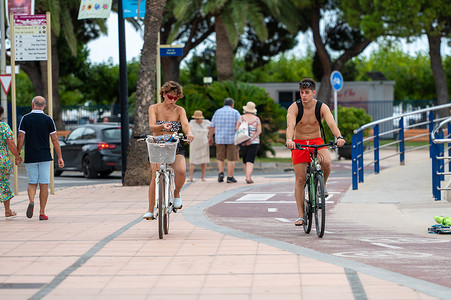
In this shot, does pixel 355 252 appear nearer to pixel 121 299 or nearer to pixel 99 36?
pixel 121 299

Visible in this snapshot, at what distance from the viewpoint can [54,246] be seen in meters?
9.22

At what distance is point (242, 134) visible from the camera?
18.4 metres

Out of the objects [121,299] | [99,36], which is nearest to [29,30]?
[121,299]

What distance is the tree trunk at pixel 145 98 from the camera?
59.5ft

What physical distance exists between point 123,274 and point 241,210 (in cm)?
576

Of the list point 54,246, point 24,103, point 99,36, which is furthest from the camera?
point 24,103

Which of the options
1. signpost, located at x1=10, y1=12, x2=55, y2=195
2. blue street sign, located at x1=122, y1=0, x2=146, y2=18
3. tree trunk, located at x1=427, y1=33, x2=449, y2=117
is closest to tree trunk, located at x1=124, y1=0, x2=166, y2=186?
blue street sign, located at x1=122, y1=0, x2=146, y2=18

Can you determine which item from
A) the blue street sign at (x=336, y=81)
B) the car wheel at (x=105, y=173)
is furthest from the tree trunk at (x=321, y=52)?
the car wheel at (x=105, y=173)

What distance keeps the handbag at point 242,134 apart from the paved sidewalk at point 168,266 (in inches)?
256

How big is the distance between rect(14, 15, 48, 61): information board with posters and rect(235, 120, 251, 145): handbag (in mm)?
4365

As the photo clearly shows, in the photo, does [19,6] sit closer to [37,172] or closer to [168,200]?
[37,172]

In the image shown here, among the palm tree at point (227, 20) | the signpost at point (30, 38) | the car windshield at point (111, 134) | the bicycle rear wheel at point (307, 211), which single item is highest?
the palm tree at point (227, 20)

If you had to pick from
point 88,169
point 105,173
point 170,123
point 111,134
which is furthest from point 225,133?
point 170,123

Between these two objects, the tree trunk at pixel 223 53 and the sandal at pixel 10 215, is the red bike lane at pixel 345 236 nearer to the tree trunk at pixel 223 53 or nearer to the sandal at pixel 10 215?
the sandal at pixel 10 215
